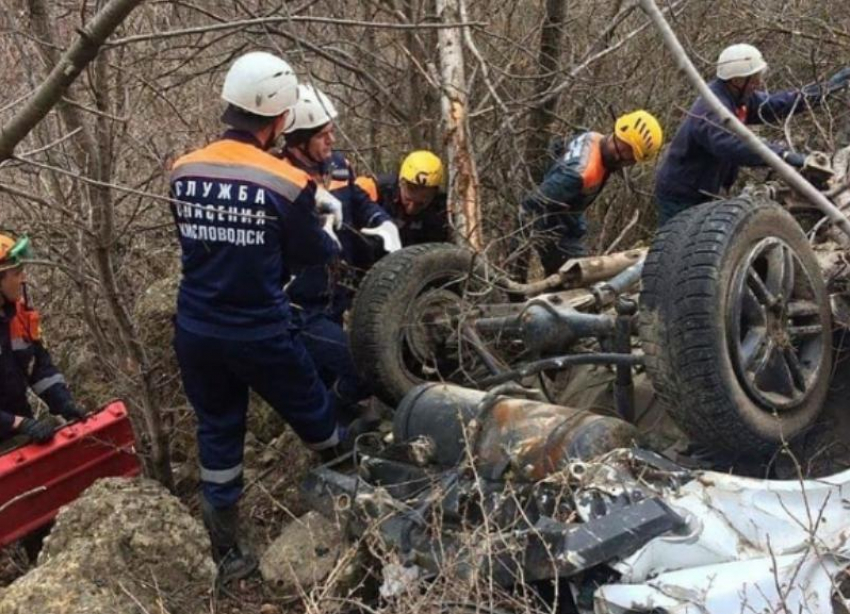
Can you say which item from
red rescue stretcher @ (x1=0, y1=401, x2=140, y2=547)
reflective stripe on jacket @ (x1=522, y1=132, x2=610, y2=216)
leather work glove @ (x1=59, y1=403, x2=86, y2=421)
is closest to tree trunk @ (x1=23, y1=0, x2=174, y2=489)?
red rescue stretcher @ (x1=0, y1=401, x2=140, y2=547)

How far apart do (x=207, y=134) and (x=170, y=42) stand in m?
0.65

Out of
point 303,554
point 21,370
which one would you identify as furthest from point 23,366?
point 303,554

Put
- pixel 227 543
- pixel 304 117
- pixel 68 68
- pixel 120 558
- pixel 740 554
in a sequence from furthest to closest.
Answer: pixel 304 117
pixel 227 543
pixel 120 558
pixel 740 554
pixel 68 68

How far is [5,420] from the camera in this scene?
444 centimetres

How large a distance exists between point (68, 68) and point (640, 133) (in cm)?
393

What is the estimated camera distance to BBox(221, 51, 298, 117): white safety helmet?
12.7 feet

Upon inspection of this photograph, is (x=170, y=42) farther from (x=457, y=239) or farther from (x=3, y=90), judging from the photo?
(x=457, y=239)

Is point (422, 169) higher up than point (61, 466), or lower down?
higher up

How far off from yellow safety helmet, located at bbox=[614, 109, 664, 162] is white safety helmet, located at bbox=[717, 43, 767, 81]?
0.52 m

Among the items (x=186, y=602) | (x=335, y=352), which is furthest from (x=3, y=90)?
(x=186, y=602)

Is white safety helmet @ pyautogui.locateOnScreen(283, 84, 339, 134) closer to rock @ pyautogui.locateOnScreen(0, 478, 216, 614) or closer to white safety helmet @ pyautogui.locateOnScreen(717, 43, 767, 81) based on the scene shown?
rock @ pyautogui.locateOnScreen(0, 478, 216, 614)

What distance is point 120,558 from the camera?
3707 mm

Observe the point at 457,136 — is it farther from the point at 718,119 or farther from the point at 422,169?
the point at 718,119

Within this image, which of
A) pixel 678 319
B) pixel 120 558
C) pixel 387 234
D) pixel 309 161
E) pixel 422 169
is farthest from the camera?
pixel 422 169
